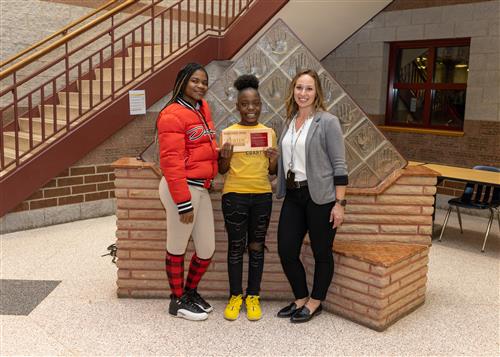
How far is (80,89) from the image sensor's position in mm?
5047

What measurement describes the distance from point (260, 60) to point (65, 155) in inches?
112

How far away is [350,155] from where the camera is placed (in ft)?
9.66

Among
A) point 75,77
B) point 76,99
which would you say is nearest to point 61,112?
point 76,99

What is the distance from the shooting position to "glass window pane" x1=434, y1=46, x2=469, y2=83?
6219 mm

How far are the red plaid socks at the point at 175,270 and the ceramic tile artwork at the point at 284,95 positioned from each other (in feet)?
2.96

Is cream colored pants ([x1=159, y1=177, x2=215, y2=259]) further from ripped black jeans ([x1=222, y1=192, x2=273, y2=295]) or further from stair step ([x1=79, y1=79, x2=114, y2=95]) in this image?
stair step ([x1=79, y1=79, x2=114, y2=95])

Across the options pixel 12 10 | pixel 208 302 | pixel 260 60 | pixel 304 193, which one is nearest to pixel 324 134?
pixel 304 193

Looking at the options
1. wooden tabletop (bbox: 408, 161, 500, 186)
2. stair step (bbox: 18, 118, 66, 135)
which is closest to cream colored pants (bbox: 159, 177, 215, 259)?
wooden tabletop (bbox: 408, 161, 500, 186)

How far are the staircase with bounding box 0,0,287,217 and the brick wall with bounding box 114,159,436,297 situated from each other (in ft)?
6.80

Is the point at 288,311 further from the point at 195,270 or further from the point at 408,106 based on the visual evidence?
the point at 408,106

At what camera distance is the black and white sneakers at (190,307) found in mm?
2781

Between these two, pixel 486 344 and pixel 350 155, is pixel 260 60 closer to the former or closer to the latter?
pixel 350 155

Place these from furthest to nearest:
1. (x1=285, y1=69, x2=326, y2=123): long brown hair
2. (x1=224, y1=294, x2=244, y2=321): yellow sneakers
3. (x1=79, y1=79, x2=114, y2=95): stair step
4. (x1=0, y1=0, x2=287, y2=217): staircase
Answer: (x1=79, y1=79, x2=114, y2=95): stair step → (x1=0, y1=0, x2=287, y2=217): staircase → (x1=224, y1=294, x2=244, y2=321): yellow sneakers → (x1=285, y1=69, x2=326, y2=123): long brown hair

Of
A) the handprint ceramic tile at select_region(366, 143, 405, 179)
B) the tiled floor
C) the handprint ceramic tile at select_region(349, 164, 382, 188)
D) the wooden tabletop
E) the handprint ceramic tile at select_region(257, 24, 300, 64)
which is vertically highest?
the handprint ceramic tile at select_region(257, 24, 300, 64)
